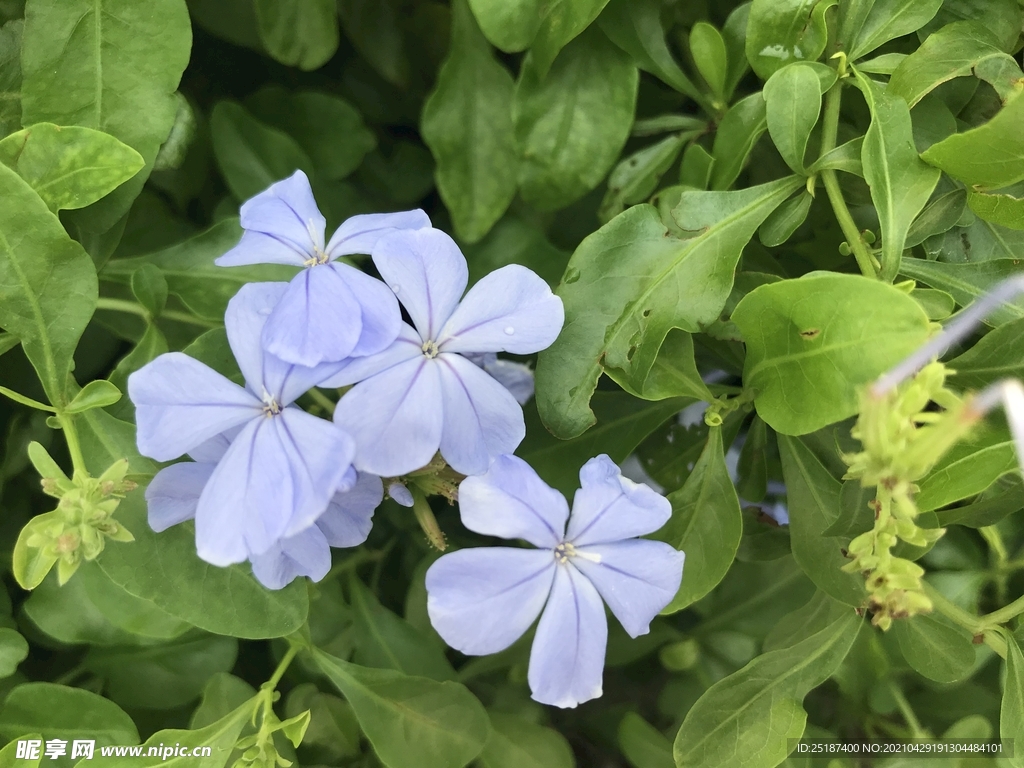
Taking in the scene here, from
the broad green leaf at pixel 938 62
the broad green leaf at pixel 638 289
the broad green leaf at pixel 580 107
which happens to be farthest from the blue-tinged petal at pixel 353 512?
the broad green leaf at pixel 938 62

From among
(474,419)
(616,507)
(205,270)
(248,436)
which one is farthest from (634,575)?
(205,270)

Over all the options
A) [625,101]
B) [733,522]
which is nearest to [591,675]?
[733,522]

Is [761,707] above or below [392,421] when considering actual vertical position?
below

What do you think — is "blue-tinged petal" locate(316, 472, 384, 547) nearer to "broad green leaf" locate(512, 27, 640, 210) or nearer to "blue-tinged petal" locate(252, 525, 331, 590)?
"blue-tinged petal" locate(252, 525, 331, 590)

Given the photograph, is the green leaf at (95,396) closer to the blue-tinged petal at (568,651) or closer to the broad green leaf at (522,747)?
the blue-tinged petal at (568,651)

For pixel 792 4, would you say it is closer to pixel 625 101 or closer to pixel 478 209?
pixel 625 101

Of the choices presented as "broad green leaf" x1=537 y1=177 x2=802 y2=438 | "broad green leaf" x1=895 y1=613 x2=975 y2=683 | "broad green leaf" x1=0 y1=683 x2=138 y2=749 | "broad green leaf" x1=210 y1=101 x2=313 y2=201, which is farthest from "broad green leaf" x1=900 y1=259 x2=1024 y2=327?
"broad green leaf" x1=0 y1=683 x2=138 y2=749

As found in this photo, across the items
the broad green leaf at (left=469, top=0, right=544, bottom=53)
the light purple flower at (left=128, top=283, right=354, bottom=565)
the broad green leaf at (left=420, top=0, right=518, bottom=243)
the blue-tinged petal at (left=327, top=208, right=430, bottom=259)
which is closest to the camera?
the light purple flower at (left=128, top=283, right=354, bottom=565)

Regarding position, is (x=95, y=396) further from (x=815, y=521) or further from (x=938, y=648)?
(x=938, y=648)

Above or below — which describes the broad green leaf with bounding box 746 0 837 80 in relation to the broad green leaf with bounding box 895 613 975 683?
above
